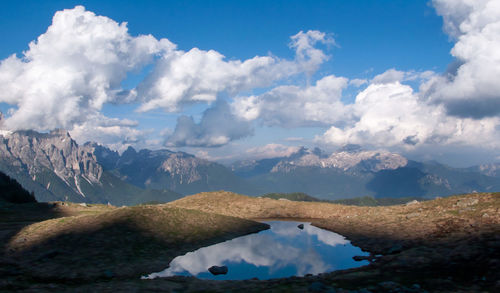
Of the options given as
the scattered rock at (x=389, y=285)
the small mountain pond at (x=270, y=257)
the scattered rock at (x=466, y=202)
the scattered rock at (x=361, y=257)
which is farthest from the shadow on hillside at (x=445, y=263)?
the scattered rock at (x=466, y=202)

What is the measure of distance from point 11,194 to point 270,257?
10772 centimetres

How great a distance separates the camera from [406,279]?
81.8ft

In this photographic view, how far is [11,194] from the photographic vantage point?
10869 cm

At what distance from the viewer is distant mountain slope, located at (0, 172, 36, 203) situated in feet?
341

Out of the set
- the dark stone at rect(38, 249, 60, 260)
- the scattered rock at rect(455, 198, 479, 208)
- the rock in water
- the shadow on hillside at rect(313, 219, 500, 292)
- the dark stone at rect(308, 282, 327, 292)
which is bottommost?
the rock in water

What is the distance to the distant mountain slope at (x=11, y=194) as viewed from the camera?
341ft

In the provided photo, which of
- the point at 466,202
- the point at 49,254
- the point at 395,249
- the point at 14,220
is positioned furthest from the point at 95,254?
the point at 466,202

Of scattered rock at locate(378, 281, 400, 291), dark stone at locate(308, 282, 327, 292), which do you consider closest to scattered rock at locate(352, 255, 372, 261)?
scattered rock at locate(378, 281, 400, 291)

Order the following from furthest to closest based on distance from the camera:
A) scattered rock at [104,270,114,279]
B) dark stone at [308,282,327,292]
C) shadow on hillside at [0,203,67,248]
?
shadow on hillside at [0,203,67,248] → scattered rock at [104,270,114,279] → dark stone at [308,282,327,292]

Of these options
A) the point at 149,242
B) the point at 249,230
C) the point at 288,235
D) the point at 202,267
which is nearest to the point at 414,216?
the point at 288,235

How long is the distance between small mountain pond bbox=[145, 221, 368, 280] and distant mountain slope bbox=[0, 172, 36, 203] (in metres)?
83.8

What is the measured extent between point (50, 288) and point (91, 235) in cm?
1704

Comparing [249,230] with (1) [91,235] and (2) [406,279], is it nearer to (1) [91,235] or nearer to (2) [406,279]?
(1) [91,235]

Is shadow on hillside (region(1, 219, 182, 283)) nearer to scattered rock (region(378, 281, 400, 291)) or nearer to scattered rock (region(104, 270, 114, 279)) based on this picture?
scattered rock (region(104, 270, 114, 279))
